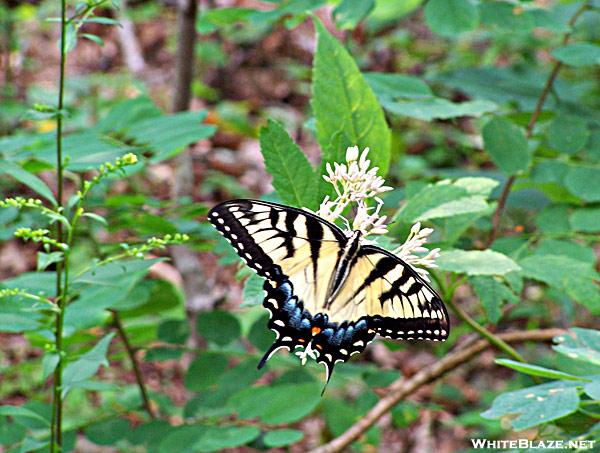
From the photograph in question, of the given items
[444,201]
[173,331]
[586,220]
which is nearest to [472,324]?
[444,201]

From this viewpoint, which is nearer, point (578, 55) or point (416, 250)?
point (416, 250)

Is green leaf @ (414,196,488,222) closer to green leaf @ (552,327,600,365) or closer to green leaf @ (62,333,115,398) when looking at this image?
green leaf @ (552,327,600,365)

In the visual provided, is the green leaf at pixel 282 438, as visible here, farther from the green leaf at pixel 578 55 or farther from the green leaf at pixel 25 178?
the green leaf at pixel 578 55

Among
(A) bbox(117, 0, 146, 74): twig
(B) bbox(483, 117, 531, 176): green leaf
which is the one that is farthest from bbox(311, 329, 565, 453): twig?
(A) bbox(117, 0, 146, 74): twig

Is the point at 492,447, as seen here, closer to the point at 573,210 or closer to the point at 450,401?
the point at 573,210

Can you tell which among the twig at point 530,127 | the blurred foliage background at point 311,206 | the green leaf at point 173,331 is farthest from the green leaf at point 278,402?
the twig at point 530,127

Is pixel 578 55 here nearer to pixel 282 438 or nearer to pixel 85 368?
pixel 282 438
